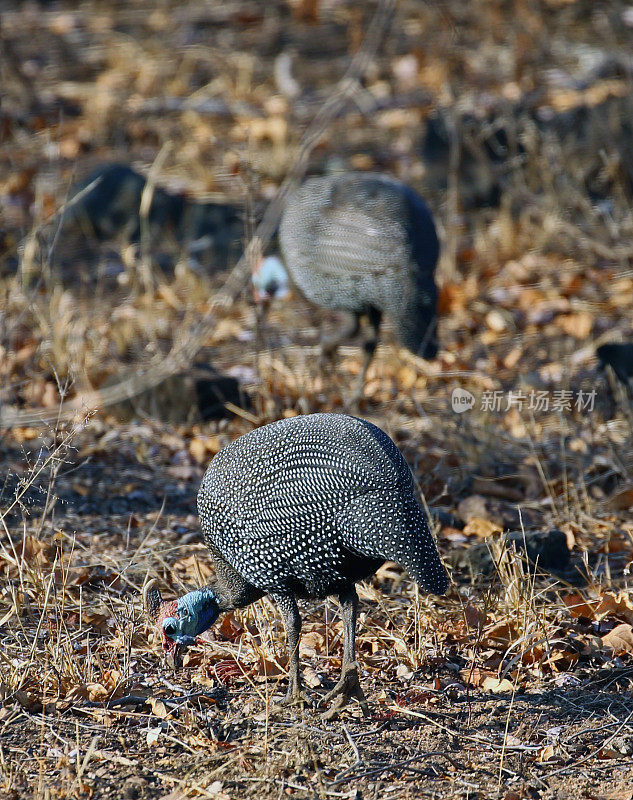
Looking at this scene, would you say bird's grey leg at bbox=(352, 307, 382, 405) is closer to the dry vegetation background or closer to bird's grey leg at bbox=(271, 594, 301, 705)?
the dry vegetation background

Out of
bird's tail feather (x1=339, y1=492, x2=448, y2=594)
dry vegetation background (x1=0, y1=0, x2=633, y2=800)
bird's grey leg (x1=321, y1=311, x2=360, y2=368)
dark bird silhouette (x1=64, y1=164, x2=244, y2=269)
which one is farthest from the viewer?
dark bird silhouette (x1=64, y1=164, x2=244, y2=269)

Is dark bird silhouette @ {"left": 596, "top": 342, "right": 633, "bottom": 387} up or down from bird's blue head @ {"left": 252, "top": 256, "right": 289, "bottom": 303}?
down

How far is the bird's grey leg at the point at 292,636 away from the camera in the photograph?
3.12m

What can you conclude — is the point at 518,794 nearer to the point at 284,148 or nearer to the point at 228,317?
the point at 228,317

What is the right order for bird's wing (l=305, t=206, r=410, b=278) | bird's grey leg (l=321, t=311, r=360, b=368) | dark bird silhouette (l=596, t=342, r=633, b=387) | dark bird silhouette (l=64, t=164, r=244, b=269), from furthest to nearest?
dark bird silhouette (l=64, t=164, r=244, b=269)
bird's grey leg (l=321, t=311, r=360, b=368)
dark bird silhouette (l=596, t=342, r=633, b=387)
bird's wing (l=305, t=206, r=410, b=278)

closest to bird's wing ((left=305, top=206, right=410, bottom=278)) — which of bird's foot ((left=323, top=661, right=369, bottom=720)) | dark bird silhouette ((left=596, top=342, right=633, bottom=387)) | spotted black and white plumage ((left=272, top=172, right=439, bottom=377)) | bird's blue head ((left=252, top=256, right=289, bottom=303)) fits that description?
spotted black and white plumage ((left=272, top=172, right=439, bottom=377))

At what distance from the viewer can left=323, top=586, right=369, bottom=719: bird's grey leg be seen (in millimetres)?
3062

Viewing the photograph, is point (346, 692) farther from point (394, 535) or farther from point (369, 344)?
point (369, 344)

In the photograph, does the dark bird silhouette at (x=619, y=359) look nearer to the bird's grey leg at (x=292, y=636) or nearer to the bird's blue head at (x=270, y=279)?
the bird's blue head at (x=270, y=279)

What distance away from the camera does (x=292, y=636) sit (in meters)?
3.13

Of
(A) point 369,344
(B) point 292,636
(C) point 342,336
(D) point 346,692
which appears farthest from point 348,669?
(C) point 342,336

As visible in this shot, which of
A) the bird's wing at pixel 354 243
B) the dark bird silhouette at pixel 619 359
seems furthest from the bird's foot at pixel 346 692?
the dark bird silhouette at pixel 619 359

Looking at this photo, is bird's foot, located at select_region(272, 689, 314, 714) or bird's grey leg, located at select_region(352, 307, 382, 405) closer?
bird's foot, located at select_region(272, 689, 314, 714)

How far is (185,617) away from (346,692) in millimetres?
535
